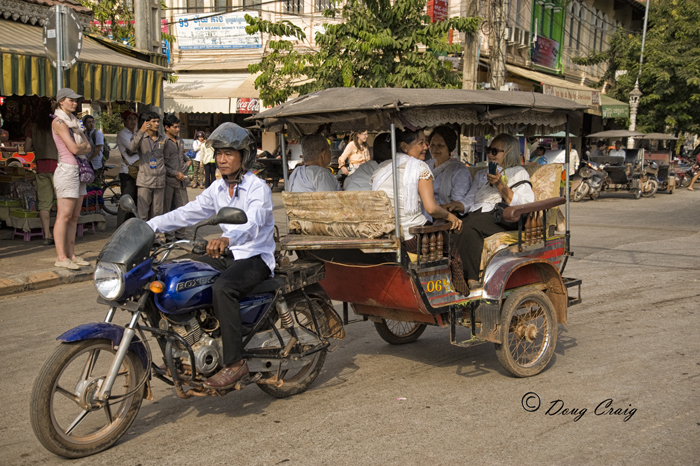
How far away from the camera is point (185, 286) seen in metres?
3.77

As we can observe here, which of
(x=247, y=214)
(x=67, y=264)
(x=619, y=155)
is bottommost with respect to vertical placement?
(x=67, y=264)

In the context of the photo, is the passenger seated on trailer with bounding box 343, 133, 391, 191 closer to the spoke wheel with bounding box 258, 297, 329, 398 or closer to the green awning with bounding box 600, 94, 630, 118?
the spoke wheel with bounding box 258, 297, 329, 398

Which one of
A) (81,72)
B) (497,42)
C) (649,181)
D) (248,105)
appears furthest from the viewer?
(248,105)

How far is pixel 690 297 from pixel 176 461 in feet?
19.7

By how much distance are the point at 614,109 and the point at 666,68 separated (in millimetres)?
2716

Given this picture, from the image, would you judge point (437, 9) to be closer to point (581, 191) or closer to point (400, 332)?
point (581, 191)

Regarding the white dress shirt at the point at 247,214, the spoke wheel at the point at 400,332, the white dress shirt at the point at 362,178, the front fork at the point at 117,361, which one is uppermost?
the white dress shirt at the point at 362,178

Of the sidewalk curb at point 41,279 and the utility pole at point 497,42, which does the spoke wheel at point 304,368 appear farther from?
the utility pole at point 497,42

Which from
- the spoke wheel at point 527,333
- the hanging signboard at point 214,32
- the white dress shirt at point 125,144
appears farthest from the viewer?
the hanging signboard at point 214,32

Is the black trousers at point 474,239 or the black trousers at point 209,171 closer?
A: the black trousers at point 474,239

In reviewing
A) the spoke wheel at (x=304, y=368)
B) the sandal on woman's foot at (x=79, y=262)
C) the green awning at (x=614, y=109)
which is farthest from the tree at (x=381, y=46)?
the green awning at (x=614, y=109)

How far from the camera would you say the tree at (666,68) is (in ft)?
87.6

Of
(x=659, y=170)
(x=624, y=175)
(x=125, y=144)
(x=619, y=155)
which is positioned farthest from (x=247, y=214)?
(x=659, y=170)

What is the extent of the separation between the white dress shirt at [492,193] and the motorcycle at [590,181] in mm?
14852
